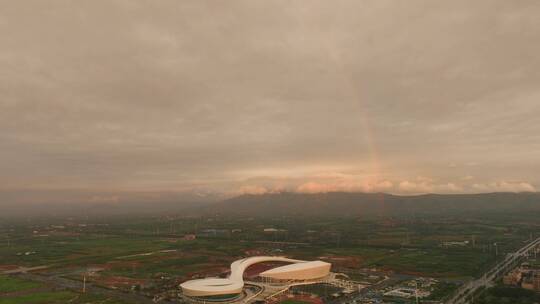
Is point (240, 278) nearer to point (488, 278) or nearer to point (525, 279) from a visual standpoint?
point (488, 278)

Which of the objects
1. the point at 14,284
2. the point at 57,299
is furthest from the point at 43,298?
the point at 14,284

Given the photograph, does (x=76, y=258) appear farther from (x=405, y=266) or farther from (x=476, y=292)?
(x=476, y=292)

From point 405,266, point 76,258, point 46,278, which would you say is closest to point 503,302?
point 405,266

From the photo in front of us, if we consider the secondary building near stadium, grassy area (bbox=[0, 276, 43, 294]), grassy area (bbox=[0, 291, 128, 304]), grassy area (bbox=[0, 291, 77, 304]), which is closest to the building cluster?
the secondary building near stadium

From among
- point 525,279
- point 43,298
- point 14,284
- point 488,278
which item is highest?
point 525,279

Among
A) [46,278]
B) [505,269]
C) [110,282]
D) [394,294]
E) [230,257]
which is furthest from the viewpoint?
[230,257]

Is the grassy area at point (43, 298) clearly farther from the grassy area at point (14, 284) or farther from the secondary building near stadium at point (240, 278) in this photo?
the secondary building near stadium at point (240, 278)

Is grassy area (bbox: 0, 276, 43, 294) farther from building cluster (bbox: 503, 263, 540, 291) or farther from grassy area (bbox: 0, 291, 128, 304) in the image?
building cluster (bbox: 503, 263, 540, 291)
